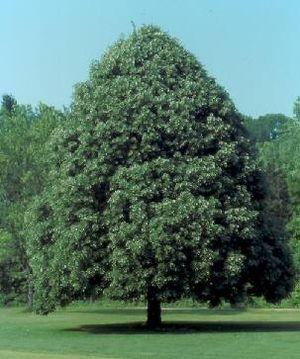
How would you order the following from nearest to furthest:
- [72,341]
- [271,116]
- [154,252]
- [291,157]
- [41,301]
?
[72,341] < [154,252] < [41,301] < [291,157] < [271,116]

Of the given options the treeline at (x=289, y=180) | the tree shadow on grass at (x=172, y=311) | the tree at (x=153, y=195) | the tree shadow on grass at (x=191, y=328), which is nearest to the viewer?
the tree at (x=153, y=195)

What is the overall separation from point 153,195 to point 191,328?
7140mm

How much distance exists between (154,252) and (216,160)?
502cm

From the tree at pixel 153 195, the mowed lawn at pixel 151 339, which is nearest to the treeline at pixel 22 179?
the mowed lawn at pixel 151 339

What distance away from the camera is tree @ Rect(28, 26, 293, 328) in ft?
136

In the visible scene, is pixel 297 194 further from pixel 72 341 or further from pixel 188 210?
pixel 72 341

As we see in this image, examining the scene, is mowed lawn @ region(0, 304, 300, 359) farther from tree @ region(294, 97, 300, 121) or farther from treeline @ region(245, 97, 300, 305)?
tree @ region(294, 97, 300, 121)

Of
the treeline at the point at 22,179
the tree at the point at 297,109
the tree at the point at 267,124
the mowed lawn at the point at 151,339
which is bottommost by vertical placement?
the mowed lawn at the point at 151,339

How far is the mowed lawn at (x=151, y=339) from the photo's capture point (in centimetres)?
3071

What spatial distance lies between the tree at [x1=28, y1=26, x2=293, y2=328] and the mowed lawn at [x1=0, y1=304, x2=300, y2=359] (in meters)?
1.67

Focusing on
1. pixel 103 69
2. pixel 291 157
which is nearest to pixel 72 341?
pixel 103 69

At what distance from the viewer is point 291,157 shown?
271ft

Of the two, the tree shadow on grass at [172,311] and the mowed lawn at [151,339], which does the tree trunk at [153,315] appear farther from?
the tree shadow on grass at [172,311]

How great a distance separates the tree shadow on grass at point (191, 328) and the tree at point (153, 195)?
1323 millimetres
